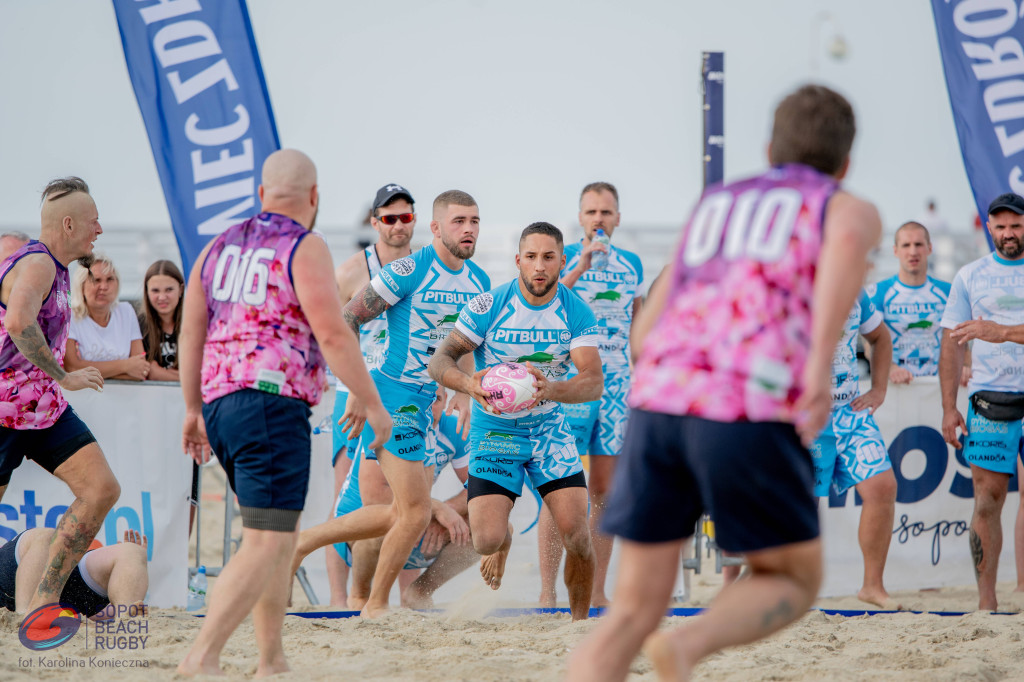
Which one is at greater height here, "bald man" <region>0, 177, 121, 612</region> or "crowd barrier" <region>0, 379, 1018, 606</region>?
"bald man" <region>0, 177, 121, 612</region>

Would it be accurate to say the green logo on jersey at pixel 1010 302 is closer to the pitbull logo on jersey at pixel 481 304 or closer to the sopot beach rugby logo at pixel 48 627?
the pitbull logo on jersey at pixel 481 304

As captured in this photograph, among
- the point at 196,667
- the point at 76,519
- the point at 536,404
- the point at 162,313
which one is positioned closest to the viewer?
the point at 196,667

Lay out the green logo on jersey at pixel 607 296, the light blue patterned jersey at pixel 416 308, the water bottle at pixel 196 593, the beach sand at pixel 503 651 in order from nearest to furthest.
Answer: the beach sand at pixel 503 651 < the light blue patterned jersey at pixel 416 308 < the water bottle at pixel 196 593 < the green logo on jersey at pixel 607 296

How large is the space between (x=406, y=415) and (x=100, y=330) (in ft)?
7.74

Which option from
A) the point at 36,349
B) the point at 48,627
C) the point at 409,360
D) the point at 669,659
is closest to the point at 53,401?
the point at 36,349

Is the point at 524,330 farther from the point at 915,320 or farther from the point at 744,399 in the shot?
the point at 915,320

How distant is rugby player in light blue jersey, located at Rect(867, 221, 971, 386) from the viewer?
7.36 meters

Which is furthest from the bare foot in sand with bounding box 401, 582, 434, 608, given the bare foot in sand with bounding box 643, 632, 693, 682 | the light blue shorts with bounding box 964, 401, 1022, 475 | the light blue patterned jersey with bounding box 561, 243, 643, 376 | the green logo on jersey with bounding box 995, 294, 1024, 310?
the green logo on jersey with bounding box 995, 294, 1024, 310

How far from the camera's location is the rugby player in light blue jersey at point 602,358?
6277mm

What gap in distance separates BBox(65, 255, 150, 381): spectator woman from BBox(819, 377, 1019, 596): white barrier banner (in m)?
5.06

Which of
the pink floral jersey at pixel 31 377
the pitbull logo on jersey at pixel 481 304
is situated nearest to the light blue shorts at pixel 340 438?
the pitbull logo on jersey at pixel 481 304

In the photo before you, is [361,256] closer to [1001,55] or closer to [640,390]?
[640,390]

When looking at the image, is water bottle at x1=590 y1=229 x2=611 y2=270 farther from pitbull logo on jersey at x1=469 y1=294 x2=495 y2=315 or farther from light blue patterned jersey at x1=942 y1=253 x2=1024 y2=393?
light blue patterned jersey at x1=942 y1=253 x2=1024 y2=393

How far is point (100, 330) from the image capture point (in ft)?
21.2
